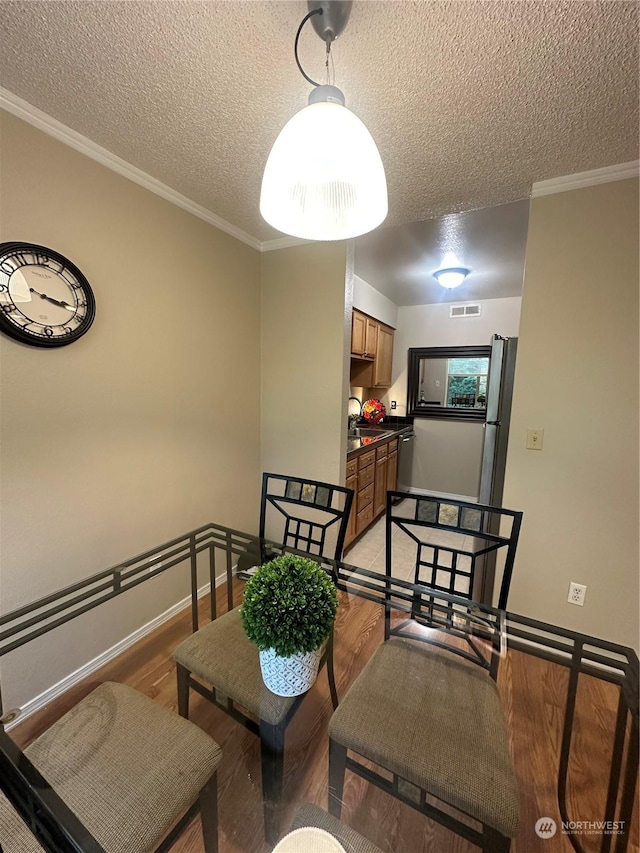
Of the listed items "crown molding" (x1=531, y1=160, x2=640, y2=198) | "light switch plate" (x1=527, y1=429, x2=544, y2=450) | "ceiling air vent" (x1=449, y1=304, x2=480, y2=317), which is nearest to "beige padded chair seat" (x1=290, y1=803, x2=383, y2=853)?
"light switch plate" (x1=527, y1=429, x2=544, y2=450)

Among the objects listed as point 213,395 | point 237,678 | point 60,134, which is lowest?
point 237,678

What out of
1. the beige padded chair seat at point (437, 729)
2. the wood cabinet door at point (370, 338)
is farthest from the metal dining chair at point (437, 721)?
the wood cabinet door at point (370, 338)

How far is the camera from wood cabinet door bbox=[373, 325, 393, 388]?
4.12 metres

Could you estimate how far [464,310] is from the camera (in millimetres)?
4254

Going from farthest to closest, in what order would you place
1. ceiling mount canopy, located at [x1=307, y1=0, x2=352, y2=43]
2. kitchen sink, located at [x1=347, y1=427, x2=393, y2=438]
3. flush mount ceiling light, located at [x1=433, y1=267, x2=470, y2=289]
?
kitchen sink, located at [x1=347, y1=427, x2=393, y2=438]
flush mount ceiling light, located at [x1=433, y1=267, x2=470, y2=289]
ceiling mount canopy, located at [x1=307, y1=0, x2=352, y2=43]

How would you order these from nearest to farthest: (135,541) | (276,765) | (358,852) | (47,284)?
(358,852), (276,765), (47,284), (135,541)

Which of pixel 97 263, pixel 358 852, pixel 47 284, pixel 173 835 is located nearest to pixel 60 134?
pixel 97 263

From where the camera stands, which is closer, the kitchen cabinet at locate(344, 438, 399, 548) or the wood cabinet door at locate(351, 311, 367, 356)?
the kitchen cabinet at locate(344, 438, 399, 548)

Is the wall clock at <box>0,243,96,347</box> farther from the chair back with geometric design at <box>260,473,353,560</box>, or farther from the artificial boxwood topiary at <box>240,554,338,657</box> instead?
the artificial boxwood topiary at <box>240,554,338,657</box>

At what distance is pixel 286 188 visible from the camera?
94cm

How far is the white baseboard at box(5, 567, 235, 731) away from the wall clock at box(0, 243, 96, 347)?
1.51 meters

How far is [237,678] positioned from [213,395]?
1.57m

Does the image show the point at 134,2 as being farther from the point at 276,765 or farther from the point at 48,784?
the point at 276,765

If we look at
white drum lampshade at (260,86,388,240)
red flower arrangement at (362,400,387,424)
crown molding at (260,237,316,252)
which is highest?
crown molding at (260,237,316,252)
